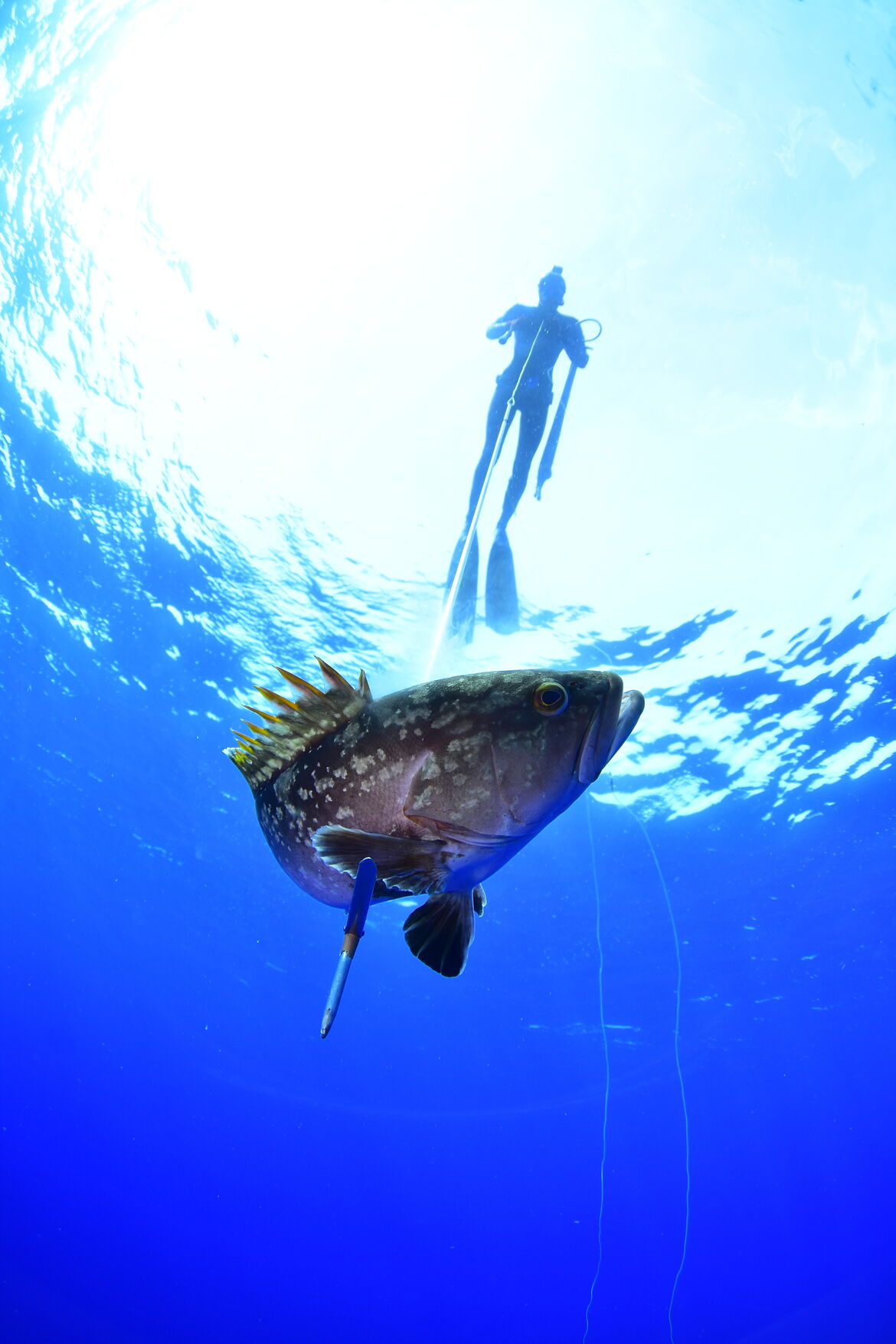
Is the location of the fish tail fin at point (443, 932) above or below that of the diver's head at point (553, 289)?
below

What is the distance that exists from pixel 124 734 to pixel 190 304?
52.2 ft

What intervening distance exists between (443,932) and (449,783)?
414 mm

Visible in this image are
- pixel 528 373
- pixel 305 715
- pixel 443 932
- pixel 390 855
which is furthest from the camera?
pixel 528 373

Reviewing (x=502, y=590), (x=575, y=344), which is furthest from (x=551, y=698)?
(x=502, y=590)

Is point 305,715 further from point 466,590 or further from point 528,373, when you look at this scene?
point 466,590

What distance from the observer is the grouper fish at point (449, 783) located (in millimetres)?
1521

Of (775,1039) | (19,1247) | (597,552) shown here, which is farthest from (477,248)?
(19,1247)

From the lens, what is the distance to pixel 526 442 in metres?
8.66

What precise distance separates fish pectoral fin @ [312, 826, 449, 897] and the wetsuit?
25.9 feet

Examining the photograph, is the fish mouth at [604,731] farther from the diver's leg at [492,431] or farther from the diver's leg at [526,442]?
the diver's leg at [492,431]

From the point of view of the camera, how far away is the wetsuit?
313 inches

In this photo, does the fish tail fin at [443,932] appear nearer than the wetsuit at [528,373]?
Yes

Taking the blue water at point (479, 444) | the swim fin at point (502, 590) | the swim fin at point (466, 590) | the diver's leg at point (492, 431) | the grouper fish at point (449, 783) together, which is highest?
the blue water at point (479, 444)

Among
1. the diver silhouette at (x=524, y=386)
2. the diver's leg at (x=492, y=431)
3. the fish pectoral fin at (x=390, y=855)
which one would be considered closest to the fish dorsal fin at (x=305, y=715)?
the fish pectoral fin at (x=390, y=855)
